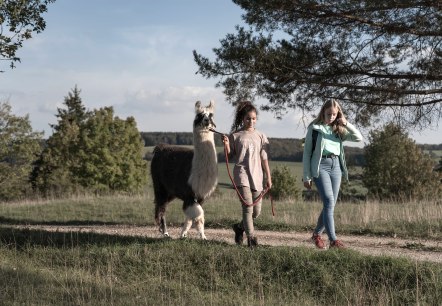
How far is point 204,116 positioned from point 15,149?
1483 inches

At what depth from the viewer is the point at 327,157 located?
25.5 ft

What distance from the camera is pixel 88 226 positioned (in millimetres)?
12836

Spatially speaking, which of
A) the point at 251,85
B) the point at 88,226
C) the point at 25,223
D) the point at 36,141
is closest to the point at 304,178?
the point at 251,85

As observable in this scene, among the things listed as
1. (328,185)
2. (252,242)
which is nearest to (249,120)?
(328,185)

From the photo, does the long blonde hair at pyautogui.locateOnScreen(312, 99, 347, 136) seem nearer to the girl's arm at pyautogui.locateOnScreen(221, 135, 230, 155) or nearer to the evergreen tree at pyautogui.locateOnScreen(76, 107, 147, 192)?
the girl's arm at pyautogui.locateOnScreen(221, 135, 230, 155)

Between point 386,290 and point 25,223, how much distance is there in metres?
10.2

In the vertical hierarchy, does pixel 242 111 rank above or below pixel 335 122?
above

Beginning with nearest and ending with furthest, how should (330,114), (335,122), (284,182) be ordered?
(330,114) → (335,122) → (284,182)

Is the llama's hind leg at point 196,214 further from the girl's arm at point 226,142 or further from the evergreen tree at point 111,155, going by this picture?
the evergreen tree at point 111,155

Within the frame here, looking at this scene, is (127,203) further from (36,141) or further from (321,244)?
(36,141)

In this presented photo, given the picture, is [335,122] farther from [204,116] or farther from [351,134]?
[204,116]

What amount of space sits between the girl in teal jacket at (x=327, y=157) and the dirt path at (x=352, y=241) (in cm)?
147

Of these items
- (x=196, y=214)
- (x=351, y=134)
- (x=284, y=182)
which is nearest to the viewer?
(x=351, y=134)

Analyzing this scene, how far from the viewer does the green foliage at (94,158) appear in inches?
1801
